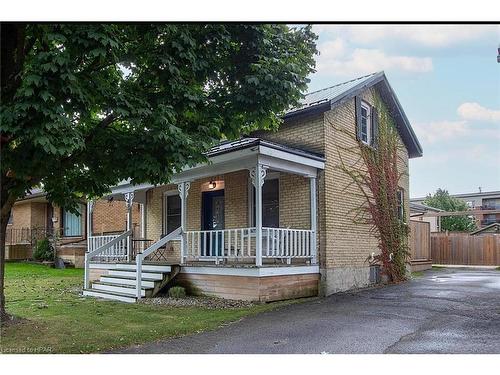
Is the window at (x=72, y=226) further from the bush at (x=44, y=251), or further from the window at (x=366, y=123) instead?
the window at (x=366, y=123)

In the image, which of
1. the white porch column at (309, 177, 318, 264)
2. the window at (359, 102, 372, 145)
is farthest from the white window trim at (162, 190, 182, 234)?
the window at (359, 102, 372, 145)

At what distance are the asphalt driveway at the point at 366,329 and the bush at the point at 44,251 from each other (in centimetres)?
1430

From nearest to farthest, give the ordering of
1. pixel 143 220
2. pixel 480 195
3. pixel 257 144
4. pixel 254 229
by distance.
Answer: pixel 257 144 → pixel 254 229 → pixel 143 220 → pixel 480 195

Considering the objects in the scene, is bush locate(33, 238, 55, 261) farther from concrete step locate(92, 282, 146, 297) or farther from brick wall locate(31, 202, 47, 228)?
concrete step locate(92, 282, 146, 297)

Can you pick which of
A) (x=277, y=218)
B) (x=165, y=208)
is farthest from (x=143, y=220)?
(x=277, y=218)

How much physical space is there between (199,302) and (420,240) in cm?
1119

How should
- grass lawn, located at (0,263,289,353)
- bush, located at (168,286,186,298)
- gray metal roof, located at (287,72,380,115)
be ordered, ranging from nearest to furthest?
grass lawn, located at (0,263,289,353), bush, located at (168,286,186,298), gray metal roof, located at (287,72,380,115)

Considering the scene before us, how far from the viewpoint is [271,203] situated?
A: 12.5 m

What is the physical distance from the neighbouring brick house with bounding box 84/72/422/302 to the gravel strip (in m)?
0.26

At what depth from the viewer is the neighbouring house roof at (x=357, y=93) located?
11.7 m

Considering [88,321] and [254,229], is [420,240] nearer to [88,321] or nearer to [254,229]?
[254,229]

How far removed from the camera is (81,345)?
6.19 metres

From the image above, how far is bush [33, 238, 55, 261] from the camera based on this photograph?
68.4 feet
